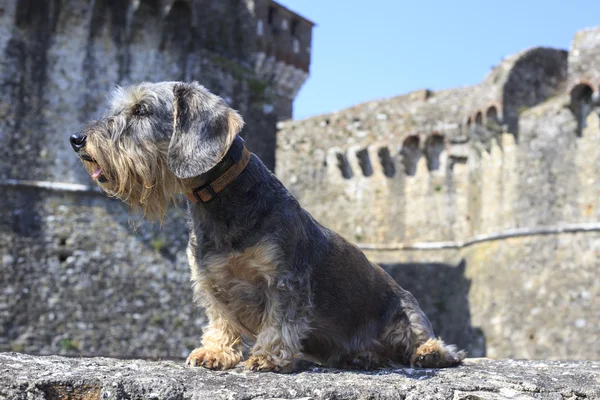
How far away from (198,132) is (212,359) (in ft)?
3.15

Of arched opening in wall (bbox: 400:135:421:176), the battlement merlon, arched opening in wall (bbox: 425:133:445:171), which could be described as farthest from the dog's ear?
the battlement merlon

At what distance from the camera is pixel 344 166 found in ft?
68.5

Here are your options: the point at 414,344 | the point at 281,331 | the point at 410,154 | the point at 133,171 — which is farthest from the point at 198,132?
the point at 410,154

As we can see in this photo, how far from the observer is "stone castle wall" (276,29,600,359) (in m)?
16.1

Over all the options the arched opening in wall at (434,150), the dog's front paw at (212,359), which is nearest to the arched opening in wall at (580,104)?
the arched opening in wall at (434,150)

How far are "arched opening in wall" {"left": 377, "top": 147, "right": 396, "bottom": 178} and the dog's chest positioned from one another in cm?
1683

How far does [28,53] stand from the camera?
43.5ft

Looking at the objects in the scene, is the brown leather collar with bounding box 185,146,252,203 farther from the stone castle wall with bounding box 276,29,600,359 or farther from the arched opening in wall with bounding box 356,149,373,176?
the arched opening in wall with bounding box 356,149,373,176

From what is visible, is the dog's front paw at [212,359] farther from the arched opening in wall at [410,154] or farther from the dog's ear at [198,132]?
the arched opening in wall at [410,154]

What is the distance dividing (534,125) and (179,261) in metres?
8.51

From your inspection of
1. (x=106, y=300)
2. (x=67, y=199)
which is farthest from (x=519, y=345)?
(x=67, y=199)

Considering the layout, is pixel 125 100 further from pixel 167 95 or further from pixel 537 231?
pixel 537 231

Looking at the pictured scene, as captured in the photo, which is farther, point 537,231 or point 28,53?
point 537,231

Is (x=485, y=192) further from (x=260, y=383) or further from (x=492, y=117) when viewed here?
(x=260, y=383)
